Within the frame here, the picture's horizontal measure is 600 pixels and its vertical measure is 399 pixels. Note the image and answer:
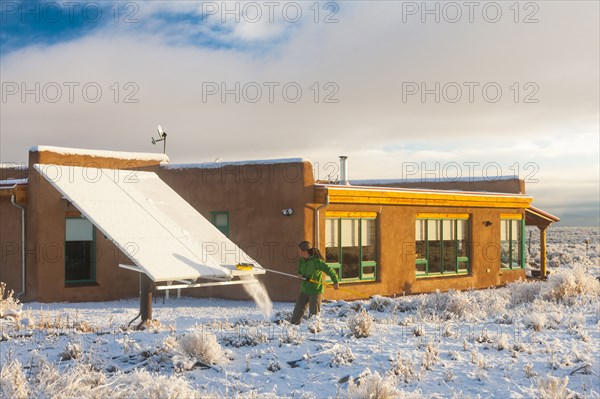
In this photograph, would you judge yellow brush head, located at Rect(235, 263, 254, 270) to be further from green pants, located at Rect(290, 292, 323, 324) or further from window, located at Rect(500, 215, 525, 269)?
window, located at Rect(500, 215, 525, 269)

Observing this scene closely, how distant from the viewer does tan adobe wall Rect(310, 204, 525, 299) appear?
18.7 meters

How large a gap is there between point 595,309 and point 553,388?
6.62m

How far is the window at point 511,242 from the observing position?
2388 cm

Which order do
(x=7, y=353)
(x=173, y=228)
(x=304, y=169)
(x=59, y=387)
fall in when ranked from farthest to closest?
(x=304, y=169)
(x=173, y=228)
(x=7, y=353)
(x=59, y=387)

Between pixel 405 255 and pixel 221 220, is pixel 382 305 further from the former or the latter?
pixel 221 220

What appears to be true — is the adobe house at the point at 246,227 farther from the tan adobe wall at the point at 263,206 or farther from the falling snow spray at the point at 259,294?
the falling snow spray at the point at 259,294

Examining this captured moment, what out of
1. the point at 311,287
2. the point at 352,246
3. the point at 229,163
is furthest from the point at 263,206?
the point at 311,287

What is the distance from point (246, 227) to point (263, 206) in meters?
0.81

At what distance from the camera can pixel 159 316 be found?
14.9 meters

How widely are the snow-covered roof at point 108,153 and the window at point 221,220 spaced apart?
8.23 ft

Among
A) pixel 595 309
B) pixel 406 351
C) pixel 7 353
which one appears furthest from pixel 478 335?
→ pixel 7 353

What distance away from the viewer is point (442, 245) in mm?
21297

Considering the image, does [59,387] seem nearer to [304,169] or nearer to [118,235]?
[118,235]

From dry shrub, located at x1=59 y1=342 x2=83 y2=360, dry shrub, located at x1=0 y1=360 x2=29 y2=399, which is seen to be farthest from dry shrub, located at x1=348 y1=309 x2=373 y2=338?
dry shrub, located at x1=0 y1=360 x2=29 y2=399
